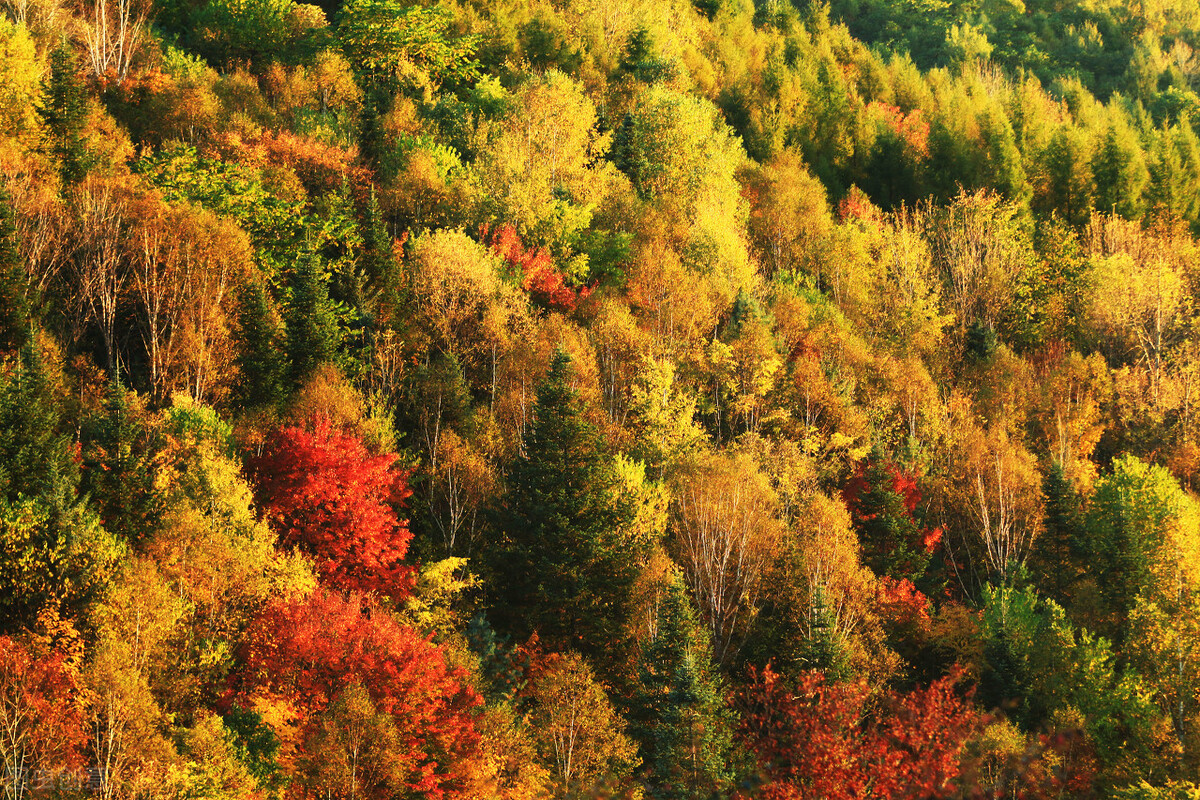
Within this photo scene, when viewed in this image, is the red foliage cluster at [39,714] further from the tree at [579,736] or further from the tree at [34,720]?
the tree at [579,736]

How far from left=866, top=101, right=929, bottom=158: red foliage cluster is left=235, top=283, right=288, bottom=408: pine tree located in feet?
195

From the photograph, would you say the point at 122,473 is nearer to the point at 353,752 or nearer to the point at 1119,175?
the point at 353,752

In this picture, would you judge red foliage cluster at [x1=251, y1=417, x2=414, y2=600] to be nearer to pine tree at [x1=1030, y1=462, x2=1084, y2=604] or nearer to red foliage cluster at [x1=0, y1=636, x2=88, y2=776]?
red foliage cluster at [x1=0, y1=636, x2=88, y2=776]

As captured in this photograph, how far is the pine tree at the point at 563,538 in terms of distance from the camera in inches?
1709

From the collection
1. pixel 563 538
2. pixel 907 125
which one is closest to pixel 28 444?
pixel 563 538

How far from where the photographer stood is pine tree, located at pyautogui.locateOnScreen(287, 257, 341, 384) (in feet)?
156

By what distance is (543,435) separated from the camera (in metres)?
45.6

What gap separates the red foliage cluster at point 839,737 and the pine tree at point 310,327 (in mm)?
20863

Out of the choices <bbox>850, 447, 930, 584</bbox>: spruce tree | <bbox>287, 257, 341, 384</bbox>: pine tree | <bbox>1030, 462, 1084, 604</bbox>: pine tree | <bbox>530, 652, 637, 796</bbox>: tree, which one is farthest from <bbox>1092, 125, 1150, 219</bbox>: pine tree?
<bbox>530, 652, 637, 796</bbox>: tree

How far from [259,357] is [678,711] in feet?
69.9

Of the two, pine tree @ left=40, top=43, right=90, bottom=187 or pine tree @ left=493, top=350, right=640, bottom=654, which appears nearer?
pine tree @ left=493, top=350, right=640, bottom=654

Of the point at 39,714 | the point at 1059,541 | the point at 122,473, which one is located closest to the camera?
the point at 39,714

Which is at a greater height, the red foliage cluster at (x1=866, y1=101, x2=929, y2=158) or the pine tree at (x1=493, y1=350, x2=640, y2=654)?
the red foliage cluster at (x1=866, y1=101, x2=929, y2=158)

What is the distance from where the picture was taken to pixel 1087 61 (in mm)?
116812
